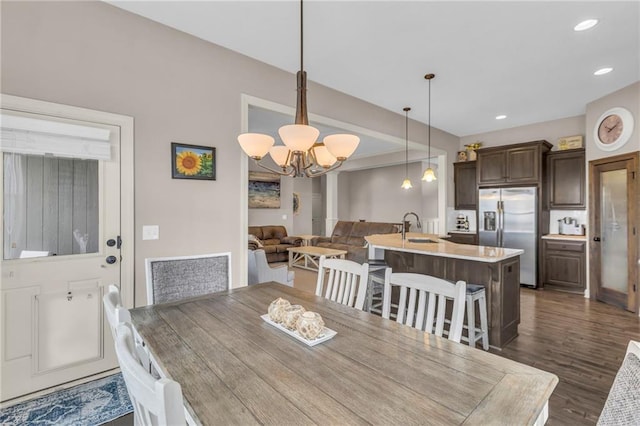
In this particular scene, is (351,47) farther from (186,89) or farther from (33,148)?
(33,148)

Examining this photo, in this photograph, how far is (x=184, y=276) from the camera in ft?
6.97

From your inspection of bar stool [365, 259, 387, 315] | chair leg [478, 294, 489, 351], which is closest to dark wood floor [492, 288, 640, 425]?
chair leg [478, 294, 489, 351]

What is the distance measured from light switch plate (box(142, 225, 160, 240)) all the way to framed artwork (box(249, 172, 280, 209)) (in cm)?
495

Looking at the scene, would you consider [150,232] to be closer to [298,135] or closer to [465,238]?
[298,135]

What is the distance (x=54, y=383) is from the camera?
212cm

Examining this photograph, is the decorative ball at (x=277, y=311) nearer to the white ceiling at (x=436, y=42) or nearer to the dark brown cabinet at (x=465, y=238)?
the white ceiling at (x=436, y=42)

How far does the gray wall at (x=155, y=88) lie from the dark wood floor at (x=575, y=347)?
2.83 m

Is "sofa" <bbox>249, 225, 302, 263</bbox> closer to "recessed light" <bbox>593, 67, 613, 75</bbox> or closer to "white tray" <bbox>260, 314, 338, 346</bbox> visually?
"white tray" <bbox>260, 314, 338, 346</bbox>

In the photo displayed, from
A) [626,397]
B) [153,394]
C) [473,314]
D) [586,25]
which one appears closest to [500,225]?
[473,314]

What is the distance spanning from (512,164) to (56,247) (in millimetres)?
6188

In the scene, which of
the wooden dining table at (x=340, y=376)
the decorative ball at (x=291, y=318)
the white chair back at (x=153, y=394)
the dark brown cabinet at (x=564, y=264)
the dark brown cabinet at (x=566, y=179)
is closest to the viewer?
the white chair back at (x=153, y=394)

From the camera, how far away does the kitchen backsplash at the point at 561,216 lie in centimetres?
498

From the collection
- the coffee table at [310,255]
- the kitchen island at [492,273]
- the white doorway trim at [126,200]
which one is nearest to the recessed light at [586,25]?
the kitchen island at [492,273]

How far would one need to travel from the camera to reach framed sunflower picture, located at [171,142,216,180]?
2631 millimetres
